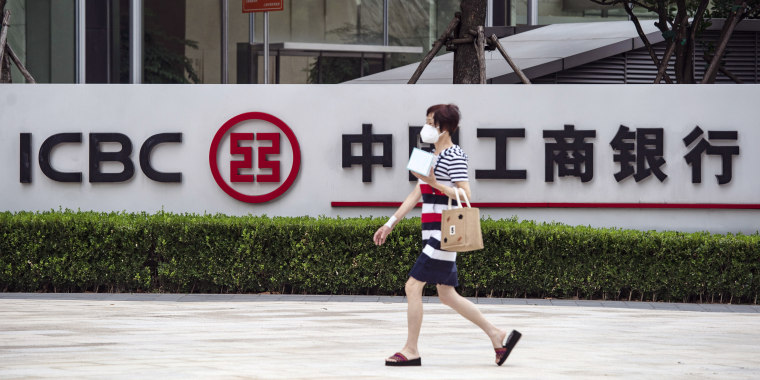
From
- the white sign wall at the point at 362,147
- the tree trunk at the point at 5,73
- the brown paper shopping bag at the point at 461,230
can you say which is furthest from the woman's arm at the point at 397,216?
the tree trunk at the point at 5,73

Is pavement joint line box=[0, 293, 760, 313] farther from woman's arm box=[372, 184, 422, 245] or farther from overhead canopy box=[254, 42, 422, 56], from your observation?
overhead canopy box=[254, 42, 422, 56]

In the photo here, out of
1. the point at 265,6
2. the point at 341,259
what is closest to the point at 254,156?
the point at 341,259

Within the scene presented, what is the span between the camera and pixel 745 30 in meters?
17.4

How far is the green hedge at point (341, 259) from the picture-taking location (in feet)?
34.2

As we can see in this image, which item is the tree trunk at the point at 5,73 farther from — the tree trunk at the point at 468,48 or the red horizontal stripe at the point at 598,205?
the tree trunk at the point at 468,48

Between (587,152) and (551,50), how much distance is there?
605 centimetres

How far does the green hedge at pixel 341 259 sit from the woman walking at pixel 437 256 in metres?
4.11

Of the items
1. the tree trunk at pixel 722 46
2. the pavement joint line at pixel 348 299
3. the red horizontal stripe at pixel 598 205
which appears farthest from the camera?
the tree trunk at pixel 722 46

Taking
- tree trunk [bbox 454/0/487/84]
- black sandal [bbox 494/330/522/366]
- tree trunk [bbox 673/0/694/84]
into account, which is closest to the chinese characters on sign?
tree trunk [bbox 454/0/487/84]

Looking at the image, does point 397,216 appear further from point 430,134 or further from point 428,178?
point 430,134

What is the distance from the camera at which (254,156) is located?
11797mm

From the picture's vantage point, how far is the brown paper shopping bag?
6.09 metres

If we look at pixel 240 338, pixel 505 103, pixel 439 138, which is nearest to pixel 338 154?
pixel 505 103

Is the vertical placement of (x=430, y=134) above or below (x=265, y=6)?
below
